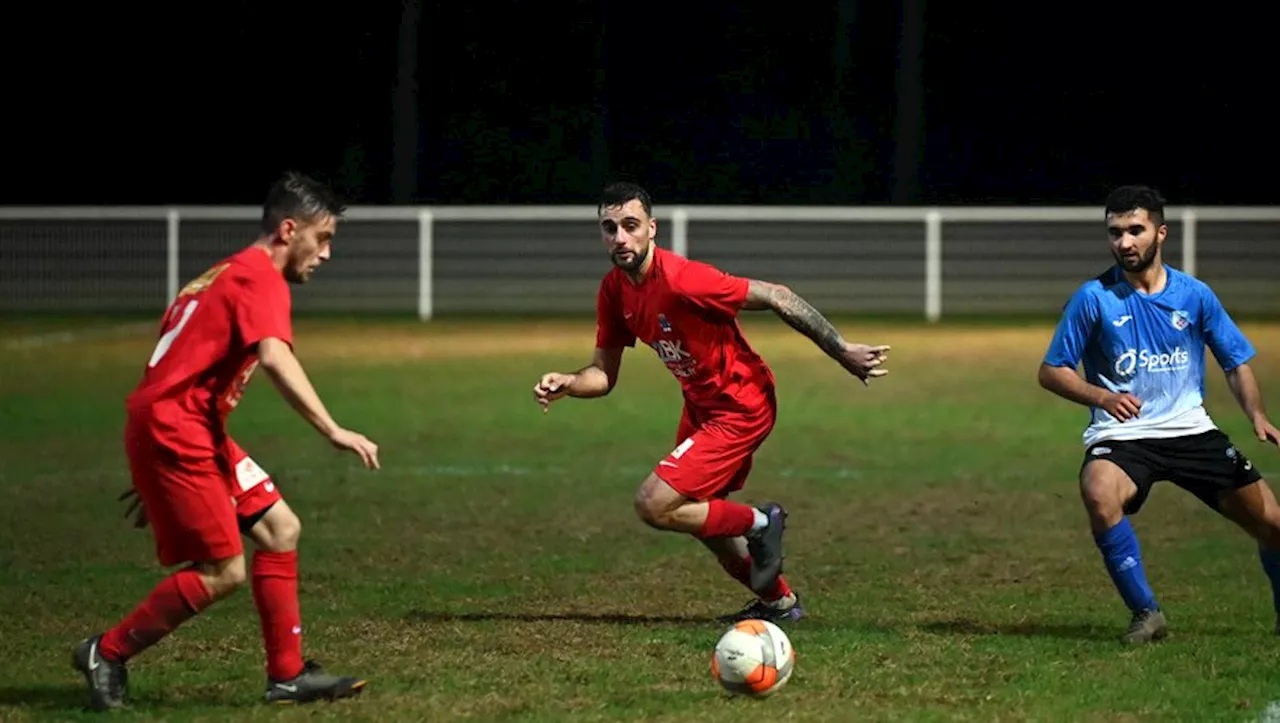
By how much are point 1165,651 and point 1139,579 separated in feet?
1.02

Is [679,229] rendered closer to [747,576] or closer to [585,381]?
[585,381]

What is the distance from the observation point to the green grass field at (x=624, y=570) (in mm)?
6801

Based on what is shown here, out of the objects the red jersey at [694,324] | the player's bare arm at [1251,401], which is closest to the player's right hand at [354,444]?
the red jersey at [694,324]

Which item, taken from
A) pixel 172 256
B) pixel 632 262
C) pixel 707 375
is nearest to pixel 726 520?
pixel 707 375

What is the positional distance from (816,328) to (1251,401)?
166 cm

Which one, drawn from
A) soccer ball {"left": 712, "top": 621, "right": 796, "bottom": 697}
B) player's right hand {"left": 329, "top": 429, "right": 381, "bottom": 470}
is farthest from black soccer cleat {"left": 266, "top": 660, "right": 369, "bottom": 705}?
soccer ball {"left": 712, "top": 621, "right": 796, "bottom": 697}

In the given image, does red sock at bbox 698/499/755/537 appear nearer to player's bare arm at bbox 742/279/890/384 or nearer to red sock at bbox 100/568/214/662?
player's bare arm at bbox 742/279/890/384

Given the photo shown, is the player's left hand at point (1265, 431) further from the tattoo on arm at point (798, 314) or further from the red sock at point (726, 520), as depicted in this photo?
the red sock at point (726, 520)

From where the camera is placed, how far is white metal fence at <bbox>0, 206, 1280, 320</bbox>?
2914 centimetres
